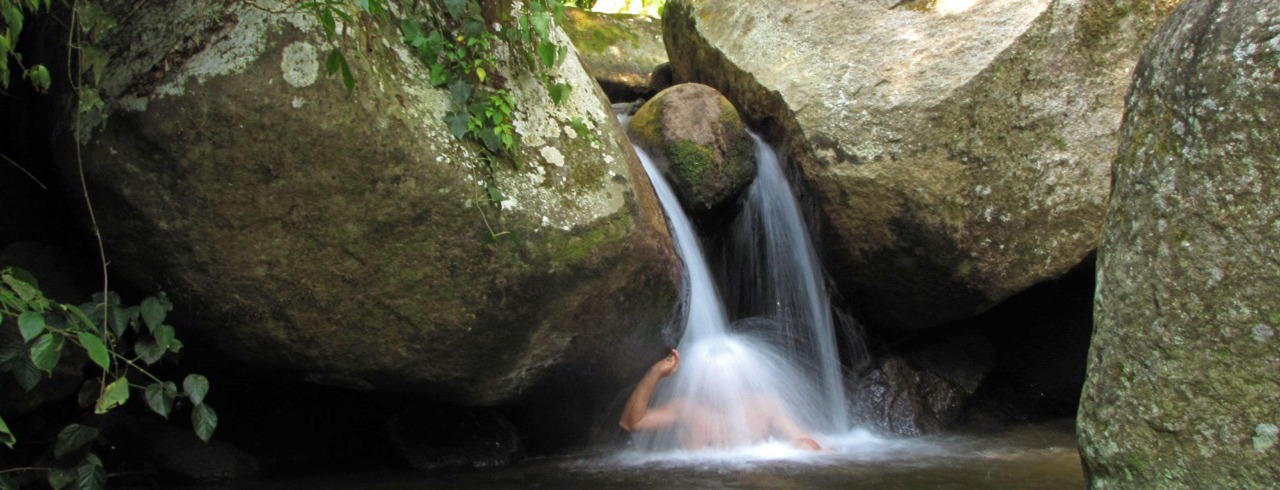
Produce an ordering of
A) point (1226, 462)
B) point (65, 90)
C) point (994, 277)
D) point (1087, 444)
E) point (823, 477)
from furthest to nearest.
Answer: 1. point (994, 277)
2. point (823, 477)
3. point (65, 90)
4. point (1087, 444)
5. point (1226, 462)

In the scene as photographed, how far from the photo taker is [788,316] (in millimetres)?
4766

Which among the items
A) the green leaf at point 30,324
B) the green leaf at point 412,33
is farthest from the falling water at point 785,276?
the green leaf at point 30,324

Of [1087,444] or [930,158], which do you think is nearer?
[1087,444]

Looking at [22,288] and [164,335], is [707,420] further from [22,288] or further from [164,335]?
[22,288]

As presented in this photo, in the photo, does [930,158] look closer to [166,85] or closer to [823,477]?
[823,477]

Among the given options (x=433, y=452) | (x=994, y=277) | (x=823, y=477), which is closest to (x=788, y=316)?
(x=994, y=277)

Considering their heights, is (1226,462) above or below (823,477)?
above

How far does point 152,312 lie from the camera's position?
2988 mm

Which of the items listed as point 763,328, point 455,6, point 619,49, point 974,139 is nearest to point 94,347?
point 455,6

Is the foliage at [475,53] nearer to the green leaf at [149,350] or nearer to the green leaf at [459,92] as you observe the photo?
the green leaf at [459,92]

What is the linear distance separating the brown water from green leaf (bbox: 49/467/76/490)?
73cm

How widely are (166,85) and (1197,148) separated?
2.66 m

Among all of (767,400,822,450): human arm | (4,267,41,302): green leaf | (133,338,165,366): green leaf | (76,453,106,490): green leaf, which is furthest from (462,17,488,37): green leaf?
(767,400,822,450): human arm

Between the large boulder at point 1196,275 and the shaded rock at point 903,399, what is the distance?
2921 mm
